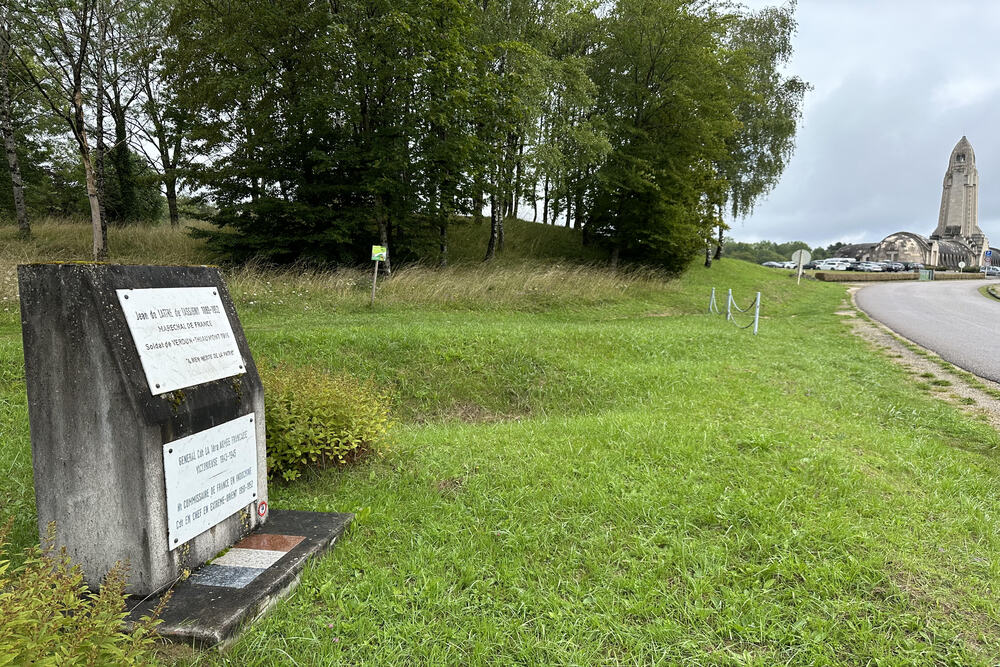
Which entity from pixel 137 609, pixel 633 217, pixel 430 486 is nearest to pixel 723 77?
pixel 633 217

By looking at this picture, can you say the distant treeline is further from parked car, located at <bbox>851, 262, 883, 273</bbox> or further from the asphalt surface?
the asphalt surface

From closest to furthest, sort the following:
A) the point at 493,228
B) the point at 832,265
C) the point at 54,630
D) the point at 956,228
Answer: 1. the point at 54,630
2. the point at 493,228
3. the point at 832,265
4. the point at 956,228

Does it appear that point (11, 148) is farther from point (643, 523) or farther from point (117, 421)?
point (643, 523)

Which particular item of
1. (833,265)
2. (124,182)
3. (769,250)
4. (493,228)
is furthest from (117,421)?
(769,250)

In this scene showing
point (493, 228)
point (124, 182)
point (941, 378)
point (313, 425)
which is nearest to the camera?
point (313, 425)

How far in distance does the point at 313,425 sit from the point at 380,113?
14697 mm

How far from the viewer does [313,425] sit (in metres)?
4.33

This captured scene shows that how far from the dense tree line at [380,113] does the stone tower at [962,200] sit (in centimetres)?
9428

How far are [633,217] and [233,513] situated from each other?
2183 cm

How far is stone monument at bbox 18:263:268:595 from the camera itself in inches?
102

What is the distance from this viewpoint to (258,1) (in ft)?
50.6

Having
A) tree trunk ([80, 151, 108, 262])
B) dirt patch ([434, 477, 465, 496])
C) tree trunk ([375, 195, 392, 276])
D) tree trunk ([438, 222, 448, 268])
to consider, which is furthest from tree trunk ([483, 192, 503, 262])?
dirt patch ([434, 477, 465, 496])

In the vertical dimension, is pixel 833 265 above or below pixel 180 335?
above

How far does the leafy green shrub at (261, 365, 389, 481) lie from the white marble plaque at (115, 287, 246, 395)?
0.98 meters
